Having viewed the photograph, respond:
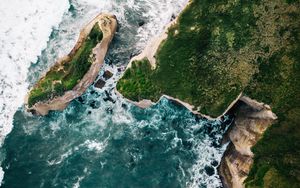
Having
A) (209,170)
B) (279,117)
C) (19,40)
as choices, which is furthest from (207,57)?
(19,40)

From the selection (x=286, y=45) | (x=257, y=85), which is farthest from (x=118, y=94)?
(x=286, y=45)

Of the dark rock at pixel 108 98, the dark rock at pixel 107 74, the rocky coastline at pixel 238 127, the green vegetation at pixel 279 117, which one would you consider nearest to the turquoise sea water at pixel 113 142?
the dark rock at pixel 108 98

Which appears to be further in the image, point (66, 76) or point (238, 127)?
point (66, 76)

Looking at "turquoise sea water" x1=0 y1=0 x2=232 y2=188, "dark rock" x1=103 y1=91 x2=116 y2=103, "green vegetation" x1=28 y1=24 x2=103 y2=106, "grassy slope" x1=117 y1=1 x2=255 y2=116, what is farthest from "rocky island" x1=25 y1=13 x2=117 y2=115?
"grassy slope" x1=117 y1=1 x2=255 y2=116

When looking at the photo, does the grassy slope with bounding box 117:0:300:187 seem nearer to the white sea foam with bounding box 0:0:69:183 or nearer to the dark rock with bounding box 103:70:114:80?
the dark rock with bounding box 103:70:114:80

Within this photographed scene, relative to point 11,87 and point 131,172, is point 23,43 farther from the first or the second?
point 131,172

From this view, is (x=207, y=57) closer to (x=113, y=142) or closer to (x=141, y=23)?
(x=141, y=23)
